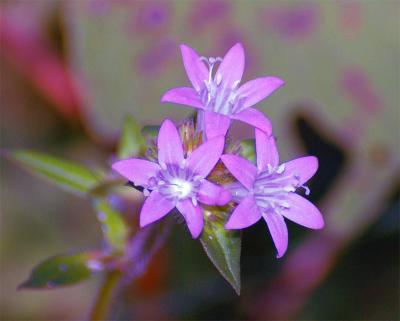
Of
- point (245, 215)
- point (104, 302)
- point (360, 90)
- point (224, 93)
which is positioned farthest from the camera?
point (360, 90)

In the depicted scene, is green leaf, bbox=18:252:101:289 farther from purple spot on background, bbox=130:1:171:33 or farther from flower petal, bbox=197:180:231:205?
purple spot on background, bbox=130:1:171:33

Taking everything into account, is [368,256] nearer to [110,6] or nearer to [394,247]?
[394,247]

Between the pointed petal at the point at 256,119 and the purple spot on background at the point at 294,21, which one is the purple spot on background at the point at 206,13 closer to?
the purple spot on background at the point at 294,21

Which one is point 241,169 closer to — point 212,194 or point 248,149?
point 212,194

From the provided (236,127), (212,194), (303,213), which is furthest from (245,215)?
(236,127)

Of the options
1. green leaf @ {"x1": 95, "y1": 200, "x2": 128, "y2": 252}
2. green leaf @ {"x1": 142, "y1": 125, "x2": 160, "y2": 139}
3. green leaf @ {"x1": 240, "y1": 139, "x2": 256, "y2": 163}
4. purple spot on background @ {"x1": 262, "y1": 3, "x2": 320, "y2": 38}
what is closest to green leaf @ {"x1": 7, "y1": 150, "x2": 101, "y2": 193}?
green leaf @ {"x1": 95, "y1": 200, "x2": 128, "y2": 252}

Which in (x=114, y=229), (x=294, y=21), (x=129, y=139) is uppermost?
(x=294, y=21)

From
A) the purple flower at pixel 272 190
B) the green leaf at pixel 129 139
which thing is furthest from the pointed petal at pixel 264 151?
the green leaf at pixel 129 139
